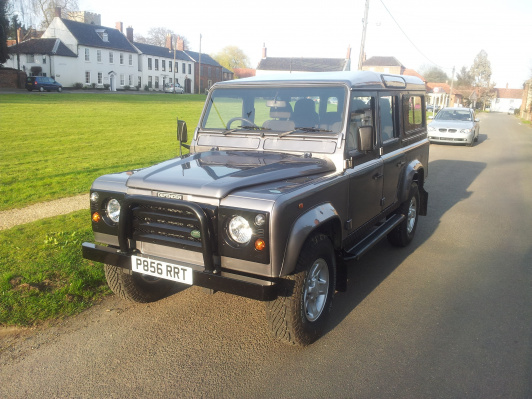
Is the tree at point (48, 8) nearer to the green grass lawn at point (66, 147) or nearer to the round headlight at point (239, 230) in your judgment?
the green grass lawn at point (66, 147)

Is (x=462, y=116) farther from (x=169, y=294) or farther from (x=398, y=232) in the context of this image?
(x=169, y=294)

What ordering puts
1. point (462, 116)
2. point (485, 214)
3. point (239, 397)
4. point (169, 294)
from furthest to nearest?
point (462, 116) → point (485, 214) → point (169, 294) → point (239, 397)

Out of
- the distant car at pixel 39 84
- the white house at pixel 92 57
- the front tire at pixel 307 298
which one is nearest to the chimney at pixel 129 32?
the white house at pixel 92 57

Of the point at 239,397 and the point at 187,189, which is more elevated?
the point at 187,189

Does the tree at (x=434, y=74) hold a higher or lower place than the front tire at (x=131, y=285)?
higher

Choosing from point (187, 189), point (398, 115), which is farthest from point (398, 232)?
point (187, 189)

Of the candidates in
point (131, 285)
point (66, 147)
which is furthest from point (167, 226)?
point (66, 147)

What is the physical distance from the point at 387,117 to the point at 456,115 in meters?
17.8

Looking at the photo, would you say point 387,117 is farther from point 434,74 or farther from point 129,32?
point 434,74

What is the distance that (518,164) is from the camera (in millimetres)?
15602

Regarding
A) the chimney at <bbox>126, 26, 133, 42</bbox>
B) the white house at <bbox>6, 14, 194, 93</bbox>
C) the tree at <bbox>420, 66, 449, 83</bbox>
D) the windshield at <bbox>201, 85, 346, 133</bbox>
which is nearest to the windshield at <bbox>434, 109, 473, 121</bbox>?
the windshield at <bbox>201, 85, 346, 133</bbox>

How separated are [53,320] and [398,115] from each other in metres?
4.57

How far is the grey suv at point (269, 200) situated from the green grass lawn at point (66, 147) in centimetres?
481

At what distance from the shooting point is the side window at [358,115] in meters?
4.61
